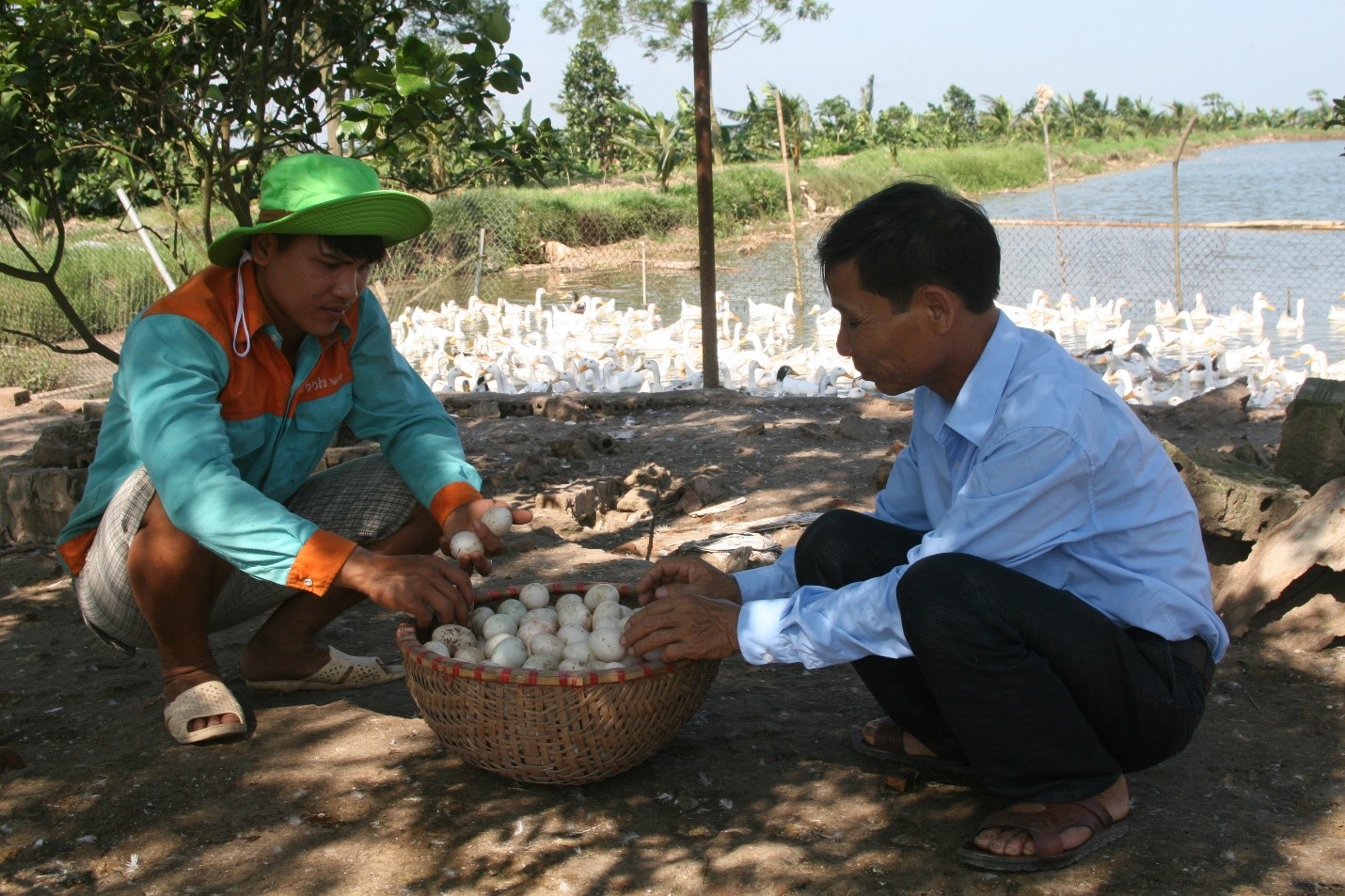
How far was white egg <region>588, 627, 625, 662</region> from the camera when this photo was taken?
251cm

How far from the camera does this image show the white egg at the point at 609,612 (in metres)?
2.71

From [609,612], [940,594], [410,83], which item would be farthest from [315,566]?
[410,83]

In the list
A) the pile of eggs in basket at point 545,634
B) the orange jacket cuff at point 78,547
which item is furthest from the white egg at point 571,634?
the orange jacket cuff at point 78,547

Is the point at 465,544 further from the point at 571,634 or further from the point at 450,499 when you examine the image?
the point at 571,634

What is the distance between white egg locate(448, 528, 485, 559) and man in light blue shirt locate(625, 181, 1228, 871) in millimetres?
573

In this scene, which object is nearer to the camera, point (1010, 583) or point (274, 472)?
point (1010, 583)

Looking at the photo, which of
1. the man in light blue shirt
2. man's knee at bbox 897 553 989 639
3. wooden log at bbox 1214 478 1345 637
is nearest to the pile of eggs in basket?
the man in light blue shirt

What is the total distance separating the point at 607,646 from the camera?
2518 millimetres

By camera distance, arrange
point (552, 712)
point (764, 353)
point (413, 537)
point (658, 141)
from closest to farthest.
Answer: point (552, 712) < point (413, 537) < point (764, 353) < point (658, 141)

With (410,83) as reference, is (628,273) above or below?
below

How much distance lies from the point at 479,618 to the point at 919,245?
1331mm

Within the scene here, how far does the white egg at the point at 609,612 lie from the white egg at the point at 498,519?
0.29m

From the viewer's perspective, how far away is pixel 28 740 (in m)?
2.82

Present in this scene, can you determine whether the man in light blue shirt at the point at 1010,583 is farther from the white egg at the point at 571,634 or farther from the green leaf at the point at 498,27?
the green leaf at the point at 498,27
